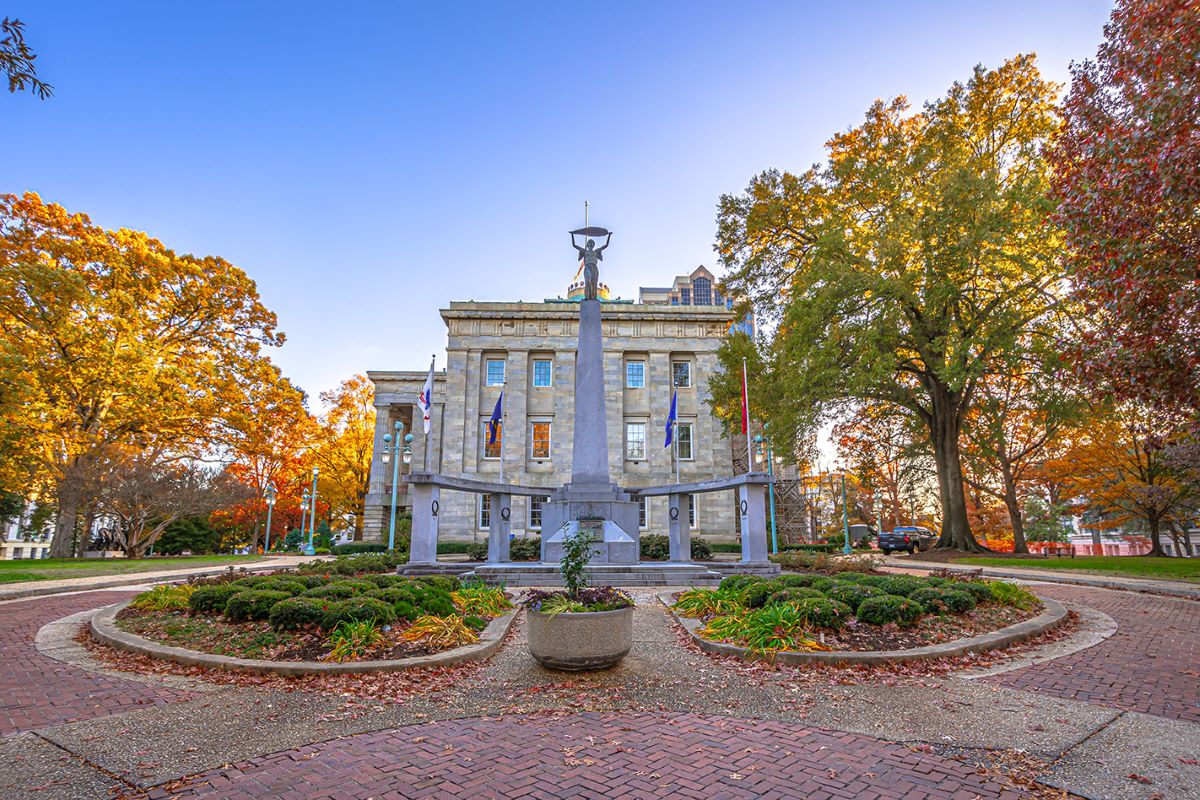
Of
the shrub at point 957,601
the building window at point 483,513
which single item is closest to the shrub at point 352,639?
the shrub at point 957,601

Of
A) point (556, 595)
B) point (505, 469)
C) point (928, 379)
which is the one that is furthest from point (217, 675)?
point (505, 469)

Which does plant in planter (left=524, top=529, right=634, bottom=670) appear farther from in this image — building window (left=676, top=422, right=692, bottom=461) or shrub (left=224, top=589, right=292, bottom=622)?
building window (left=676, top=422, right=692, bottom=461)

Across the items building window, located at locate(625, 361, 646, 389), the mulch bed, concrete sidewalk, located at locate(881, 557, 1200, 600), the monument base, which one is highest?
building window, located at locate(625, 361, 646, 389)

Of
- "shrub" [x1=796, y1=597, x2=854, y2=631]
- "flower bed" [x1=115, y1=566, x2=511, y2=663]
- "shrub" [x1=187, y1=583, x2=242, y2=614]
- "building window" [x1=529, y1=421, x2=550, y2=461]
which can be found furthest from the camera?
"building window" [x1=529, y1=421, x2=550, y2=461]

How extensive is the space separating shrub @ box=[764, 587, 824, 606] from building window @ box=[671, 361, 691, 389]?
30445 mm

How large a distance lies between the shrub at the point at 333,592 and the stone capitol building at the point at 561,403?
26299mm

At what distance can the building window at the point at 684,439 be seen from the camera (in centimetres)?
3850

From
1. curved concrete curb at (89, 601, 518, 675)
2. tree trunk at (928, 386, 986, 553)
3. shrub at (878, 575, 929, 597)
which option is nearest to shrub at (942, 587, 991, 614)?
shrub at (878, 575, 929, 597)

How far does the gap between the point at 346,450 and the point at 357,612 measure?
1744 inches

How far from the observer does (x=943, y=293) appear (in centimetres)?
2192

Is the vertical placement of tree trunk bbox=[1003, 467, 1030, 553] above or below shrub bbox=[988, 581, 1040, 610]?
above

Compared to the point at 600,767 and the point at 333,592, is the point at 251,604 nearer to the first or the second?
the point at 333,592

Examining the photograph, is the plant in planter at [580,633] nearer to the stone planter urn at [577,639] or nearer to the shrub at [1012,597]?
the stone planter urn at [577,639]

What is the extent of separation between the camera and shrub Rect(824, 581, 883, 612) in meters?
9.16
